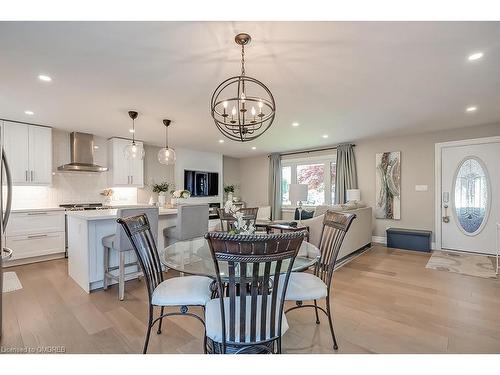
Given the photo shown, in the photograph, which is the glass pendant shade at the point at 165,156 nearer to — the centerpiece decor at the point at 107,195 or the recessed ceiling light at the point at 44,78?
the recessed ceiling light at the point at 44,78

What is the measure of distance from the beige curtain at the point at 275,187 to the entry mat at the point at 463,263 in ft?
12.9

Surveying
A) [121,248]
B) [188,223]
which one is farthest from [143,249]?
[188,223]

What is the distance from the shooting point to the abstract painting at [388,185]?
5.35 meters

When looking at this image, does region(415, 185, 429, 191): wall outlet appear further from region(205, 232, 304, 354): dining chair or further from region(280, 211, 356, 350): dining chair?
region(205, 232, 304, 354): dining chair

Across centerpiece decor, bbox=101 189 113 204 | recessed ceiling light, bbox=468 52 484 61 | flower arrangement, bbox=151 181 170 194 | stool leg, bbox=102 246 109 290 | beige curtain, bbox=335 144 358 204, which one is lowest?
stool leg, bbox=102 246 109 290

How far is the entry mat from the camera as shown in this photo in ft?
11.3

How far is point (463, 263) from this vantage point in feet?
12.7

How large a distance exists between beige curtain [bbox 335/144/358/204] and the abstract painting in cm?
51

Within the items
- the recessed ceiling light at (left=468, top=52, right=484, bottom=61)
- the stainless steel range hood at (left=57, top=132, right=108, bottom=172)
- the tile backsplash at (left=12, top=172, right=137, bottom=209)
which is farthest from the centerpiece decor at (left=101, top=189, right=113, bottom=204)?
the recessed ceiling light at (left=468, top=52, right=484, bottom=61)

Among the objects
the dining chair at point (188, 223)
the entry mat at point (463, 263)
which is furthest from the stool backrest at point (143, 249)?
the entry mat at point (463, 263)
